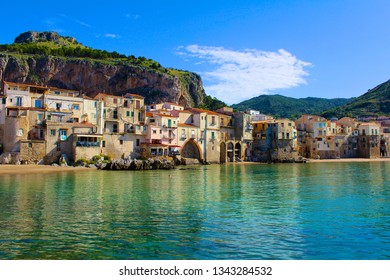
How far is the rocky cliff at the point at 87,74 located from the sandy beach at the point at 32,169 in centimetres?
6392

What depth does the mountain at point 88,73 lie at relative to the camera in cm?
10383

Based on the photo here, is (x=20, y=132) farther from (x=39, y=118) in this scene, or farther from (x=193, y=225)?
(x=193, y=225)

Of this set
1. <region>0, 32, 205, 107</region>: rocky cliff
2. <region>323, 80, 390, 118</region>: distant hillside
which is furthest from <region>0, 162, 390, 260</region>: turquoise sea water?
<region>323, 80, 390, 118</region>: distant hillside

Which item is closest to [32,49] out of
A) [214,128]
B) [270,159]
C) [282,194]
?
[214,128]

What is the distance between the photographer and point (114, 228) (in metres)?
15.6

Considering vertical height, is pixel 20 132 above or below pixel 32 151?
above

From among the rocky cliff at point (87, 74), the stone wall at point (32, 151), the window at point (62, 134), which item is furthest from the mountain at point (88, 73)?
the stone wall at point (32, 151)

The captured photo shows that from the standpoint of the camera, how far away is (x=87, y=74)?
110000 mm

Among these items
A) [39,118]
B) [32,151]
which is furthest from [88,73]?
[32,151]

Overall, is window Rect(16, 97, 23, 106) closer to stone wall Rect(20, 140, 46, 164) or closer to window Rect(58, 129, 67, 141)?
stone wall Rect(20, 140, 46, 164)

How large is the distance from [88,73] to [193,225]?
102 meters

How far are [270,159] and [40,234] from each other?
231 feet

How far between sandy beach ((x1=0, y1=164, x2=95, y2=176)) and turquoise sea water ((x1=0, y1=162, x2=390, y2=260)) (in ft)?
60.8
